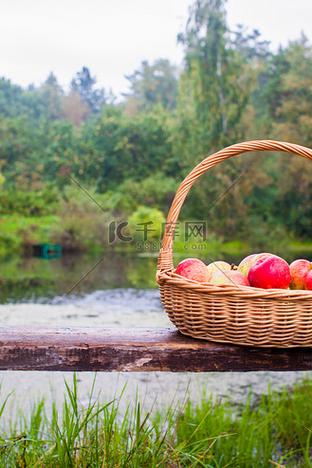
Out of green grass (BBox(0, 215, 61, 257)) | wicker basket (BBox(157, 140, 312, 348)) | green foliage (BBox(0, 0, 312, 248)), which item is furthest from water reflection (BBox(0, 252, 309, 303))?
wicker basket (BBox(157, 140, 312, 348))

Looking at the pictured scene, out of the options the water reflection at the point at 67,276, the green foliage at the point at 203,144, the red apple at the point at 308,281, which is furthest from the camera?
the green foliage at the point at 203,144

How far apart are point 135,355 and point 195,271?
19 cm

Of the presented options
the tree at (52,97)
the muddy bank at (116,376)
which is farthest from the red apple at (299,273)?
the tree at (52,97)

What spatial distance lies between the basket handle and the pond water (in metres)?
1.39

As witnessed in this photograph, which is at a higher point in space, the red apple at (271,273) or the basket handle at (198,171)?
the basket handle at (198,171)

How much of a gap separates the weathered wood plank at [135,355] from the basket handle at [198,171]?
0.17m

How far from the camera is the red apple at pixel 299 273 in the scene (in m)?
1.21

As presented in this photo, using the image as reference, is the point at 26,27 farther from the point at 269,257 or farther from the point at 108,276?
the point at 269,257

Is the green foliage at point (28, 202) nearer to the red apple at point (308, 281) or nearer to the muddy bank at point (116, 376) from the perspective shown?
the muddy bank at point (116, 376)

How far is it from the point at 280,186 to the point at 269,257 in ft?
52.1

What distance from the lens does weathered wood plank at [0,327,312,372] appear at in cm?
111

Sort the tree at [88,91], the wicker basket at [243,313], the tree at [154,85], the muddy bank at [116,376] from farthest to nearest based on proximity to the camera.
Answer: the tree at [88,91] < the tree at [154,85] < the muddy bank at [116,376] < the wicker basket at [243,313]

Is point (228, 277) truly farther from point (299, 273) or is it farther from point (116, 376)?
point (116, 376)

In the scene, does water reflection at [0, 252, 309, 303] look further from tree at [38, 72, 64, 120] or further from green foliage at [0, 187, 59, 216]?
tree at [38, 72, 64, 120]
